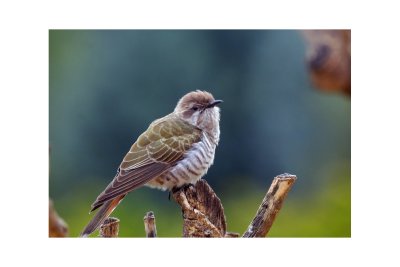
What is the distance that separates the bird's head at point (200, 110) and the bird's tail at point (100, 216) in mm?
749

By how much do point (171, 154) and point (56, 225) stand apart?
0.83 meters

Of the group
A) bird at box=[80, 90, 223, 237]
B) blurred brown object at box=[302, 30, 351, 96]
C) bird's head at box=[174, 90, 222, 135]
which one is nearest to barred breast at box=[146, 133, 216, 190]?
bird at box=[80, 90, 223, 237]

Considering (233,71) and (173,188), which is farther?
(233,71)

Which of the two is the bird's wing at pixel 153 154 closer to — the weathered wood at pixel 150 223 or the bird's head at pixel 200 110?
the bird's head at pixel 200 110

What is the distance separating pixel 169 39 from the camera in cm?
504

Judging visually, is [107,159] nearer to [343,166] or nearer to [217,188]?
[217,188]

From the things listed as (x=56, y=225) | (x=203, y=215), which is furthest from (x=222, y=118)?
(x=56, y=225)

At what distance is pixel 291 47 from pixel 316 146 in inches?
26.4

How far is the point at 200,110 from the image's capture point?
16.2 ft

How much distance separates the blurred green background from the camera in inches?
195

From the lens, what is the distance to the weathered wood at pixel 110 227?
4391 millimetres

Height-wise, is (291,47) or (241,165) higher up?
(291,47)

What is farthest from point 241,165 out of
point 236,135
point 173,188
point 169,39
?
point 169,39

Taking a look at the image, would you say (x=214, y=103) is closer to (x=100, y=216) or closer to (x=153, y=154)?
(x=153, y=154)
